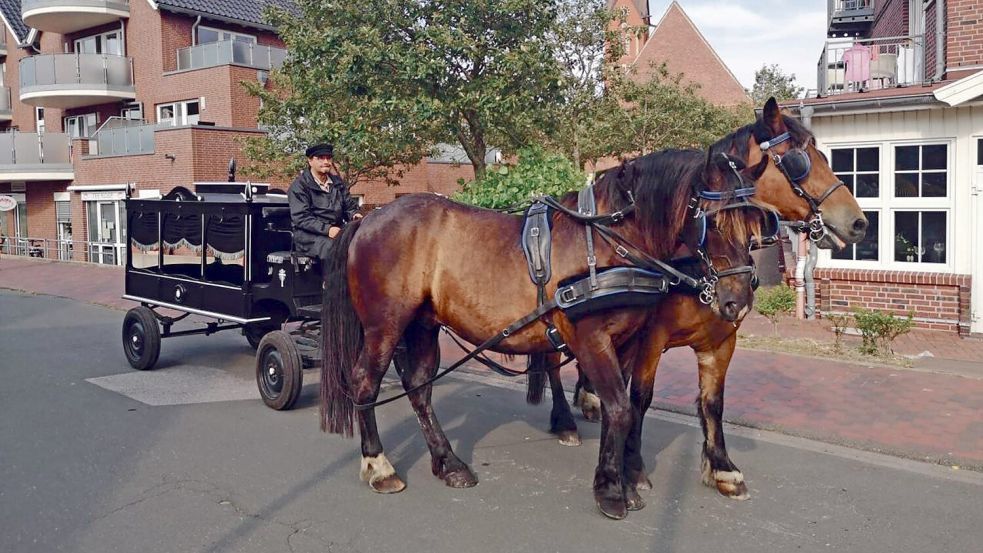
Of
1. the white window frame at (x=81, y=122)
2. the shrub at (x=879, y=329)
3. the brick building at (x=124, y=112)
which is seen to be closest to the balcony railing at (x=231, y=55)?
the brick building at (x=124, y=112)

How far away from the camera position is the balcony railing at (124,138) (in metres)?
24.3

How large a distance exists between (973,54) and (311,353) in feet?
30.2

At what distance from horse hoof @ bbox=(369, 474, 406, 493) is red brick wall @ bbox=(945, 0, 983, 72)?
956 cm

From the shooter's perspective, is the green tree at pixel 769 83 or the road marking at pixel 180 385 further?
the green tree at pixel 769 83

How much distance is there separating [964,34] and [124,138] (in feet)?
74.6

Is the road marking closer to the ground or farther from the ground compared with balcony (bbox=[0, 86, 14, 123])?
closer to the ground

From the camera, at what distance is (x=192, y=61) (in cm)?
2606

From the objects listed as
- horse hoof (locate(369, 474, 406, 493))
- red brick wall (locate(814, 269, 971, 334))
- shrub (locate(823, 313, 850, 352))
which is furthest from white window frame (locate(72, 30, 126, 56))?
horse hoof (locate(369, 474, 406, 493))

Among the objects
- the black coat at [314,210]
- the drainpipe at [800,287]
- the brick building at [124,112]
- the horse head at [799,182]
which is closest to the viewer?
the horse head at [799,182]

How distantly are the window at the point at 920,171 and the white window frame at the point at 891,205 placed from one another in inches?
2.3

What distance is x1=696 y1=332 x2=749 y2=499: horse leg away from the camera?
16.4 feet

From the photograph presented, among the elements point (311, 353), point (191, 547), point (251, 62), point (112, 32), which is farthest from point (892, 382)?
point (112, 32)

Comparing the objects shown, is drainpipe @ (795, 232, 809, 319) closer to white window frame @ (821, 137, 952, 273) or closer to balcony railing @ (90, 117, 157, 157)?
white window frame @ (821, 137, 952, 273)

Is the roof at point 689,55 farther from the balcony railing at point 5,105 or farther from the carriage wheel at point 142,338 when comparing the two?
the carriage wheel at point 142,338
